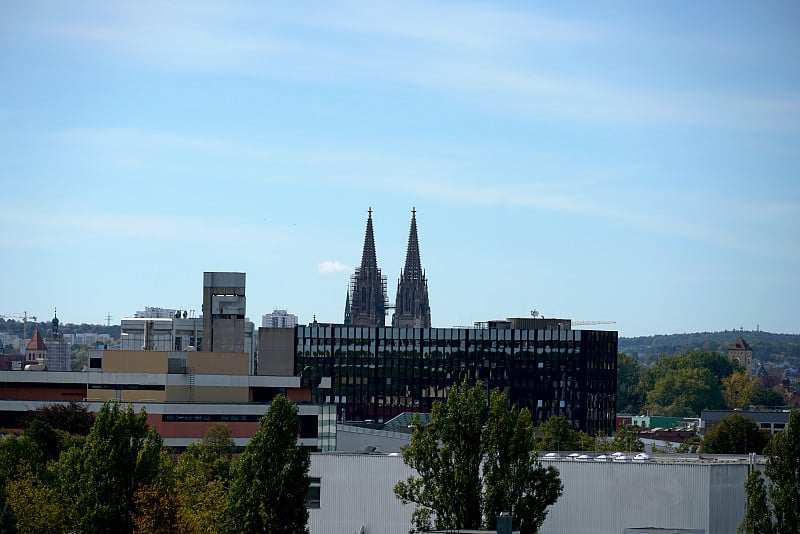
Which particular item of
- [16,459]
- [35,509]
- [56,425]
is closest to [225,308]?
[56,425]

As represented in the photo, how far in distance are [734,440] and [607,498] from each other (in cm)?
8740

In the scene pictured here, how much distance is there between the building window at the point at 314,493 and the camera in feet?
285

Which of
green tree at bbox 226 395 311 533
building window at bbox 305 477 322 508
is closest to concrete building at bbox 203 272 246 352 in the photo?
building window at bbox 305 477 322 508

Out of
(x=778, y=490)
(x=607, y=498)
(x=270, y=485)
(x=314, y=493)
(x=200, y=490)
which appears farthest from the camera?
(x=200, y=490)

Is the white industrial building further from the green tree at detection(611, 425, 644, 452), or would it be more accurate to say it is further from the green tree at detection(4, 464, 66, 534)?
the green tree at detection(611, 425, 644, 452)

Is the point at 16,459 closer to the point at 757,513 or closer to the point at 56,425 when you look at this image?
Result: the point at 56,425

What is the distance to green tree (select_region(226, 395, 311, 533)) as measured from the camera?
2906 inches

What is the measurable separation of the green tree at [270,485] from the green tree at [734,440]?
9373 cm

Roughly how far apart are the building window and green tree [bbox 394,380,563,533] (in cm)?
743

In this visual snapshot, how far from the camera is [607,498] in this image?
80625 mm

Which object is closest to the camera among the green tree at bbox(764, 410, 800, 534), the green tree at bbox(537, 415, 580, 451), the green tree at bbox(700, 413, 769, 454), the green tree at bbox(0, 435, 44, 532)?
the green tree at bbox(764, 410, 800, 534)

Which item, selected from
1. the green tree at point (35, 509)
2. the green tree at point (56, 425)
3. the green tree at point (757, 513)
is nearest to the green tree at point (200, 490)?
the green tree at point (35, 509)

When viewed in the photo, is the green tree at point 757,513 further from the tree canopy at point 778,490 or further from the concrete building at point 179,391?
the concrete building at point 179,391

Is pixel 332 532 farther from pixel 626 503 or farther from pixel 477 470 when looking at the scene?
pixel 626 503
